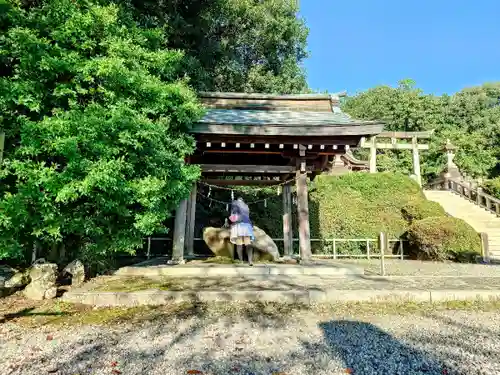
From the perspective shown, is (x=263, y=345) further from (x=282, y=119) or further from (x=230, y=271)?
(x=282, y=119)

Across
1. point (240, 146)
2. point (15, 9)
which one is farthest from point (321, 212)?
point (15, 9)

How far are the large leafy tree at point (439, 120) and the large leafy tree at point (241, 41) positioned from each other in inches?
358

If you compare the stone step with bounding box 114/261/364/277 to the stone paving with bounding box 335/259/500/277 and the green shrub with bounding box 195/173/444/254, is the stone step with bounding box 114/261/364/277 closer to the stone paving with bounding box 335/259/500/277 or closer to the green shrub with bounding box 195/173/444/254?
the stone paving with bounding box 335/259/500/277

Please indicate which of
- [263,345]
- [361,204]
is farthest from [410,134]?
[263,345]

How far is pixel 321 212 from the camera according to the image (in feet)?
47.3

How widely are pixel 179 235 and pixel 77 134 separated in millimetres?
3519

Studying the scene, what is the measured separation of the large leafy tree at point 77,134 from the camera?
461cm

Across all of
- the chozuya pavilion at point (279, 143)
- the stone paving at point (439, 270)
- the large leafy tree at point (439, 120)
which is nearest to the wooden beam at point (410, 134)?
the large leafy tree at point (439, 120)

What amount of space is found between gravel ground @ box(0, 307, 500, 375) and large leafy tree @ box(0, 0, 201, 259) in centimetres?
170

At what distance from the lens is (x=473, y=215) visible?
1513cm

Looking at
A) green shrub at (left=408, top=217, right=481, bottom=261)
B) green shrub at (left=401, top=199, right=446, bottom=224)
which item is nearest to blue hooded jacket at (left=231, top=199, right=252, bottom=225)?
green shrub at (left=408, top=217, right=481, bottom=261)

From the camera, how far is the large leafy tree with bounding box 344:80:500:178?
85.9ft

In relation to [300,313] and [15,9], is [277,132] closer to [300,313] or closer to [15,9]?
[300,313]

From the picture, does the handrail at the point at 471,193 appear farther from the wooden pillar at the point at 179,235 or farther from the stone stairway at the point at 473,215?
the wooden pillar at the point at 179,235
